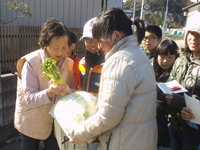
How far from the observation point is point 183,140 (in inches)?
83.4

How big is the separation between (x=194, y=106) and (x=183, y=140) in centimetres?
58

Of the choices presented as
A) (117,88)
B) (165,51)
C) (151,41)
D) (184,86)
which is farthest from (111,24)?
(151,41)

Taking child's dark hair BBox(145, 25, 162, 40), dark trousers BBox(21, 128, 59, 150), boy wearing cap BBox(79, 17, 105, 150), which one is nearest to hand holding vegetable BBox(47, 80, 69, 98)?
boy wearing cap BBox(79, 17, 105, 150)

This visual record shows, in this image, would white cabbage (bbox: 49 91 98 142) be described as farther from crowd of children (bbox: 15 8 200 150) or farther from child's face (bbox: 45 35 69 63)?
child's face (bbox: 45 35 69 63)

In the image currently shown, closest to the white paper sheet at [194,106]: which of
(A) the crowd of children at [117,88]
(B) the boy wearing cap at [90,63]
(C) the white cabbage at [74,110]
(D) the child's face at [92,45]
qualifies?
(A) the crowd of children at [117,88]

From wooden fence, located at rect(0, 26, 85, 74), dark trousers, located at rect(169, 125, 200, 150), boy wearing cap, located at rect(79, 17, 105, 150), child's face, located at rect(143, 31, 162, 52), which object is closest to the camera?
dark trousers, located at rect(169, 125, 200, 150)

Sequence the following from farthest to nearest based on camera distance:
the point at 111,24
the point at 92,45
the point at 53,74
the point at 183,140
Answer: the point at 92,45 < the point at 183,140 < the point at 53,74 < the point at 111,24

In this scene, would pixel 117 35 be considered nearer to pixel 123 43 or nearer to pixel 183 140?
pixel 123 43

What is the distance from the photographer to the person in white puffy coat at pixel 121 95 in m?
1.37

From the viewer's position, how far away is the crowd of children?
1402 mm

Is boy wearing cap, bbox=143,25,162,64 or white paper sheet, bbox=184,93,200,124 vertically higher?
boy wearing cap, bbox=143,25,162,64

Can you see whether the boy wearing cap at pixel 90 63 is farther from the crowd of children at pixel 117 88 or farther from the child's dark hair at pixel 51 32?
the child's dark hair at pixel 51 32

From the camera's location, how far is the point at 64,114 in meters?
1.66

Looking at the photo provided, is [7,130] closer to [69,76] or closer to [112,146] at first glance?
[69,76]
